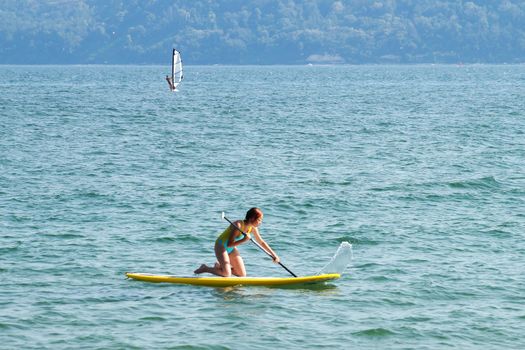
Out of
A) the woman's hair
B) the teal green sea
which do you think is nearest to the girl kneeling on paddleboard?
the woman's hair

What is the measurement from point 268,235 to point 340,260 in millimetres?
6236

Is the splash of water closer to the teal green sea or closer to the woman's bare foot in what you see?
the teal green sea

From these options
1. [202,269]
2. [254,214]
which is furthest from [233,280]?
[254,214]

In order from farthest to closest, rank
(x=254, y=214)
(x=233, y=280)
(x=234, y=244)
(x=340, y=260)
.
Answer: (x=340, y=260)
(x=233, y=280)
(x=234, y=244)
(x=254, y=214)

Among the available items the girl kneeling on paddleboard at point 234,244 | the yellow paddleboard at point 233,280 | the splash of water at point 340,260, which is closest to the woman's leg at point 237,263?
the girl kneeling on paddleboard at point 234,244

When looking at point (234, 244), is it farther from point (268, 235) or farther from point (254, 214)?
point (268, 235)

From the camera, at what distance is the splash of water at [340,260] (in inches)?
967

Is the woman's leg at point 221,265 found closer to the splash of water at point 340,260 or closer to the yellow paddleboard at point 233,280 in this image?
the yellow paddleboard at point 233,280

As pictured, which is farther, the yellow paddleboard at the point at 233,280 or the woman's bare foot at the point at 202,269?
the woman's bare foot at the point at 202,269

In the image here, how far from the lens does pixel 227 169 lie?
4581 centimetres

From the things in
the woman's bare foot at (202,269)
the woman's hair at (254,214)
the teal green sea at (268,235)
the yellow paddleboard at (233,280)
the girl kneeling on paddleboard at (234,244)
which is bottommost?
the teal green sea at (268,235)

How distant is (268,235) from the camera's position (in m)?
30.7

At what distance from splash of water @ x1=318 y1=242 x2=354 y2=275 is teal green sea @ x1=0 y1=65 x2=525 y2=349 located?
441 millimetres

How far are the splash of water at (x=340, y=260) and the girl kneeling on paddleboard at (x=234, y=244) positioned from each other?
5.88 feet
